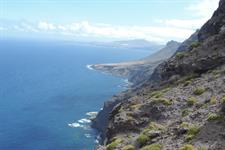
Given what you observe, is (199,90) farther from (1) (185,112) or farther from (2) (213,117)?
(2) (213,117)

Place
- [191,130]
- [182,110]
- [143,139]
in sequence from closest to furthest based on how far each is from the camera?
[191,130] < [143,139] < [182,110]

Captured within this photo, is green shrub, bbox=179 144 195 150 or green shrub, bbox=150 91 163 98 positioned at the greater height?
green shrub, bbox=150 91 163 98

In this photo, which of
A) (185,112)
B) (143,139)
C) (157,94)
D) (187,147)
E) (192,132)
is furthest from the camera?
(157,94)

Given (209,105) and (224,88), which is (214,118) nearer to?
(209,105)

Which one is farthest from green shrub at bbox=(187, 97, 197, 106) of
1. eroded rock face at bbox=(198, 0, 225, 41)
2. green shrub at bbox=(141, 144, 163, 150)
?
eroded rock face at bbox=(198, 0, 225, 41)

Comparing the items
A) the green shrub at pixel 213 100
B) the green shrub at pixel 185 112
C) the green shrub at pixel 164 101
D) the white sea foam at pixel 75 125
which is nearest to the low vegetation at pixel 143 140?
the green shrub at pixel 185 112

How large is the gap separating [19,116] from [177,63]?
163m

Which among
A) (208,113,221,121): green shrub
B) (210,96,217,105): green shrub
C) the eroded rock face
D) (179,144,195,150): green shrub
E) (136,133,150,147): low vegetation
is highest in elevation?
the eroded rock face

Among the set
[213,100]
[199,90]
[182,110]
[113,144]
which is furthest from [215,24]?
[113,144]

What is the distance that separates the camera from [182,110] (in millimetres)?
30406

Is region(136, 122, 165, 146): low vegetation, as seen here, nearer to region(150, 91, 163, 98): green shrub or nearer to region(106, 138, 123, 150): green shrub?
region(106, 138, 123, 150): green shrub

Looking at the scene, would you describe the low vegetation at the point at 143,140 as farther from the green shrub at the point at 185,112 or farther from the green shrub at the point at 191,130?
the green shrub at the point at 185,112

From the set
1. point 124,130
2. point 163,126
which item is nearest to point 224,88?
point 163,126

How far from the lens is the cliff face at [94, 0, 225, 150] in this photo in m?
24.9
